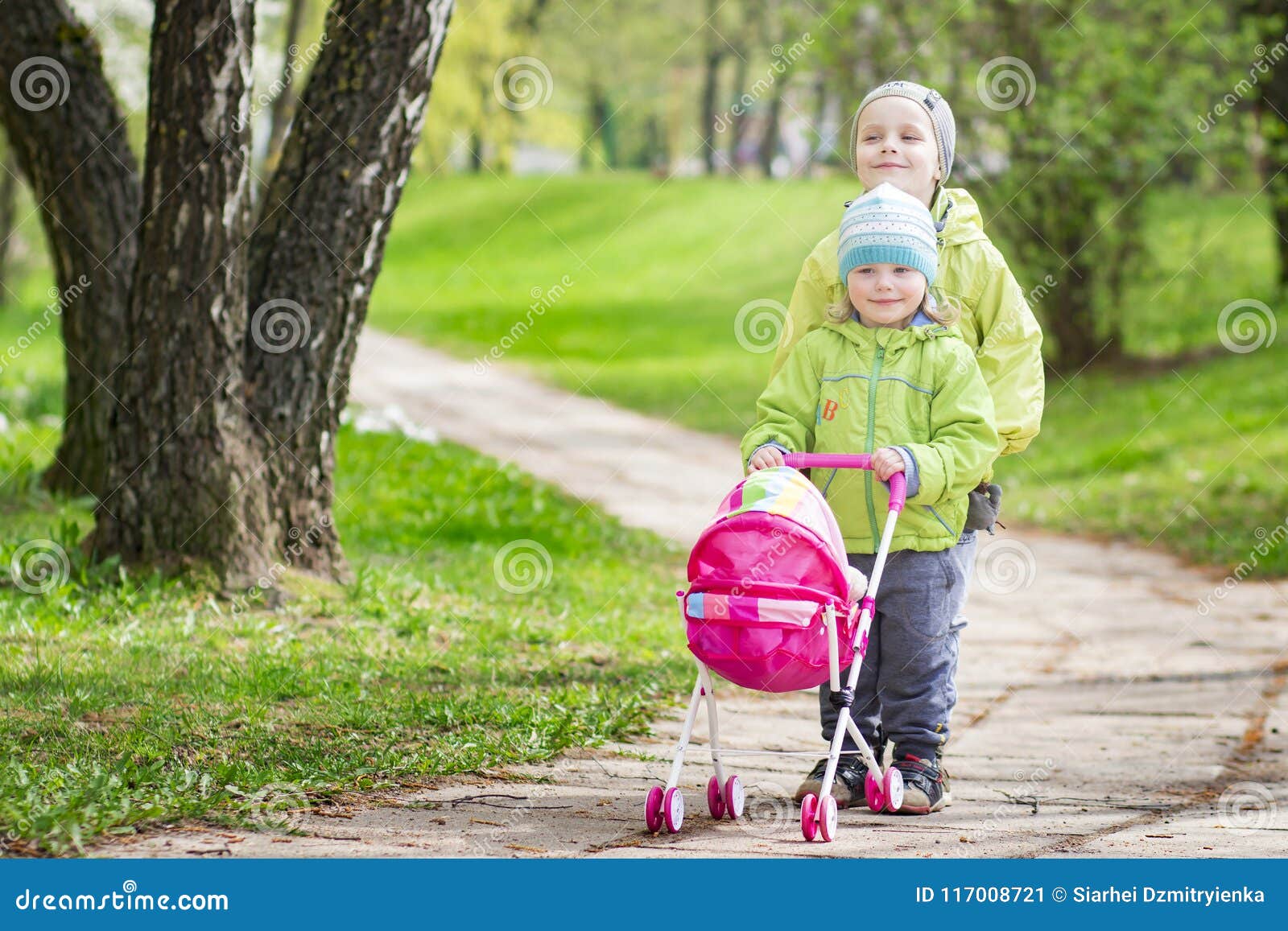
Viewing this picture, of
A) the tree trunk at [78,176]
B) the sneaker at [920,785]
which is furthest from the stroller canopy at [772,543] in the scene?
the tree trunk at [78,176]

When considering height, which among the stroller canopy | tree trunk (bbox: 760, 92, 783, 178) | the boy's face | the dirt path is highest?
tree trunk (bbox: 760, 92, 783, 178)

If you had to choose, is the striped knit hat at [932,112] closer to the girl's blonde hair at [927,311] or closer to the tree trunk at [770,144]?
the girl's blonde hair at [927,311]

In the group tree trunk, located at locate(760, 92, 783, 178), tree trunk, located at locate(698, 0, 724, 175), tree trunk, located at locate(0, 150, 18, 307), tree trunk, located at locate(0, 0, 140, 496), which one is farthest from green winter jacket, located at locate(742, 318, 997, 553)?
tree trunk, located at locate(760, 92, 783, 178)

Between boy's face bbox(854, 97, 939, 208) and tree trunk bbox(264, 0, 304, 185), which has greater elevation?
tree trunk bbox(264, 0, 304, 185)

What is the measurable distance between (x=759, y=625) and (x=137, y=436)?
11.6 ft

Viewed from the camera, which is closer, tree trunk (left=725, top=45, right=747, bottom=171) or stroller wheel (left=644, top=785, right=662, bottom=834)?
stroller wheel (left=644, top=785, right=662, bottom=834)

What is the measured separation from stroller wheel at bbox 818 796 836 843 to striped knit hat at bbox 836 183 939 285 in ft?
4.68

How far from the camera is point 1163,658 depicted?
693 centimetres

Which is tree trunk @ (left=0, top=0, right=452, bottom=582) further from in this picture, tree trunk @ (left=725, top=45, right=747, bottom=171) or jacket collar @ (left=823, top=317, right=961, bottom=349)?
tree trunk @ (left=725, top=45, right=747, bottom=171)

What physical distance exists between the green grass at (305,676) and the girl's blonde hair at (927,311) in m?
1.66

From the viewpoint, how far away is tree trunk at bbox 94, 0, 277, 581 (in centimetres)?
591

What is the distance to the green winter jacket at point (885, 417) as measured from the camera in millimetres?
3918

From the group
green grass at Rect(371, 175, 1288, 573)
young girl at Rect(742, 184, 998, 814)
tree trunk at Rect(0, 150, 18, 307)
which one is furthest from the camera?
tree trunk at Rect(0, 150, 18, 307)

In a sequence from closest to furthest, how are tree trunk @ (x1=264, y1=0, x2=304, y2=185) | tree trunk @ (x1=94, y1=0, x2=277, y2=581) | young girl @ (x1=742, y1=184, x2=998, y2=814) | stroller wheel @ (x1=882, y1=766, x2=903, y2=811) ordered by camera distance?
young girl @ (x1=742, y1=184, x2=998, y2=814) < stroller wheel @ (x1=882, y1=766, x2=903, y2=811) < tree trunk @ (x1=94, y1=0, x2=277, y2=581) < tree trunk @ (x1=264, y1=0, x2=304, y2=185)
